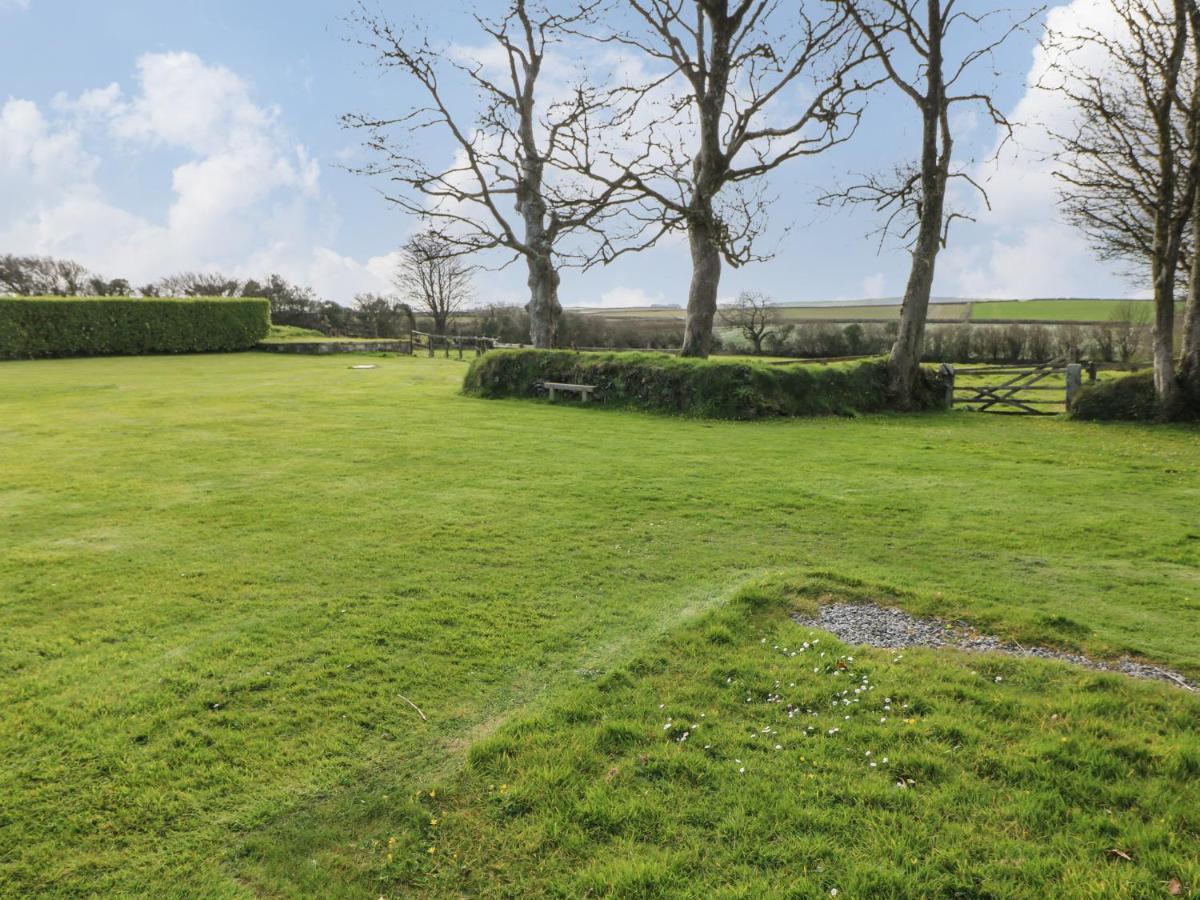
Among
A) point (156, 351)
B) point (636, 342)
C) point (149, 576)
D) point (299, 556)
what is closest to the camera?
point (149, 576)

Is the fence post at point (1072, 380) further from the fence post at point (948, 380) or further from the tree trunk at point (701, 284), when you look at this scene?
the tree trunk at point (701, 284)

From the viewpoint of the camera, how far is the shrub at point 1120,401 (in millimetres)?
16531

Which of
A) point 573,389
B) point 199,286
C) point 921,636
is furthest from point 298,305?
point 921,636

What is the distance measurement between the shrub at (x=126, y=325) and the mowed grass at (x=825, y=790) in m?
34.6

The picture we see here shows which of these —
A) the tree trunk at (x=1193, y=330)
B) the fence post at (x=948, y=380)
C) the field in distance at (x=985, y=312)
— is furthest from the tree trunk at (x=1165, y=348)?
the field in distance at (x=985, y=312)

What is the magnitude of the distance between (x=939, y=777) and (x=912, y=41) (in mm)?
19446

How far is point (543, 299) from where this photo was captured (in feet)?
76.2

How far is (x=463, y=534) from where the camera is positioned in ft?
23.4

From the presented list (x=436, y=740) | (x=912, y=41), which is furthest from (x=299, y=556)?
(x=912, y=41)

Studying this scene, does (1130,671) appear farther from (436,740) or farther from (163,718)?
(163,718)

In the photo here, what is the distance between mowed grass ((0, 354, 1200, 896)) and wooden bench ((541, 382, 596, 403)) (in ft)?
19.5

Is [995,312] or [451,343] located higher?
[995,312]

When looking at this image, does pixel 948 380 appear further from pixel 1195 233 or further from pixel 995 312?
pixel 995 312

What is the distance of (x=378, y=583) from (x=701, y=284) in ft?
50.5
